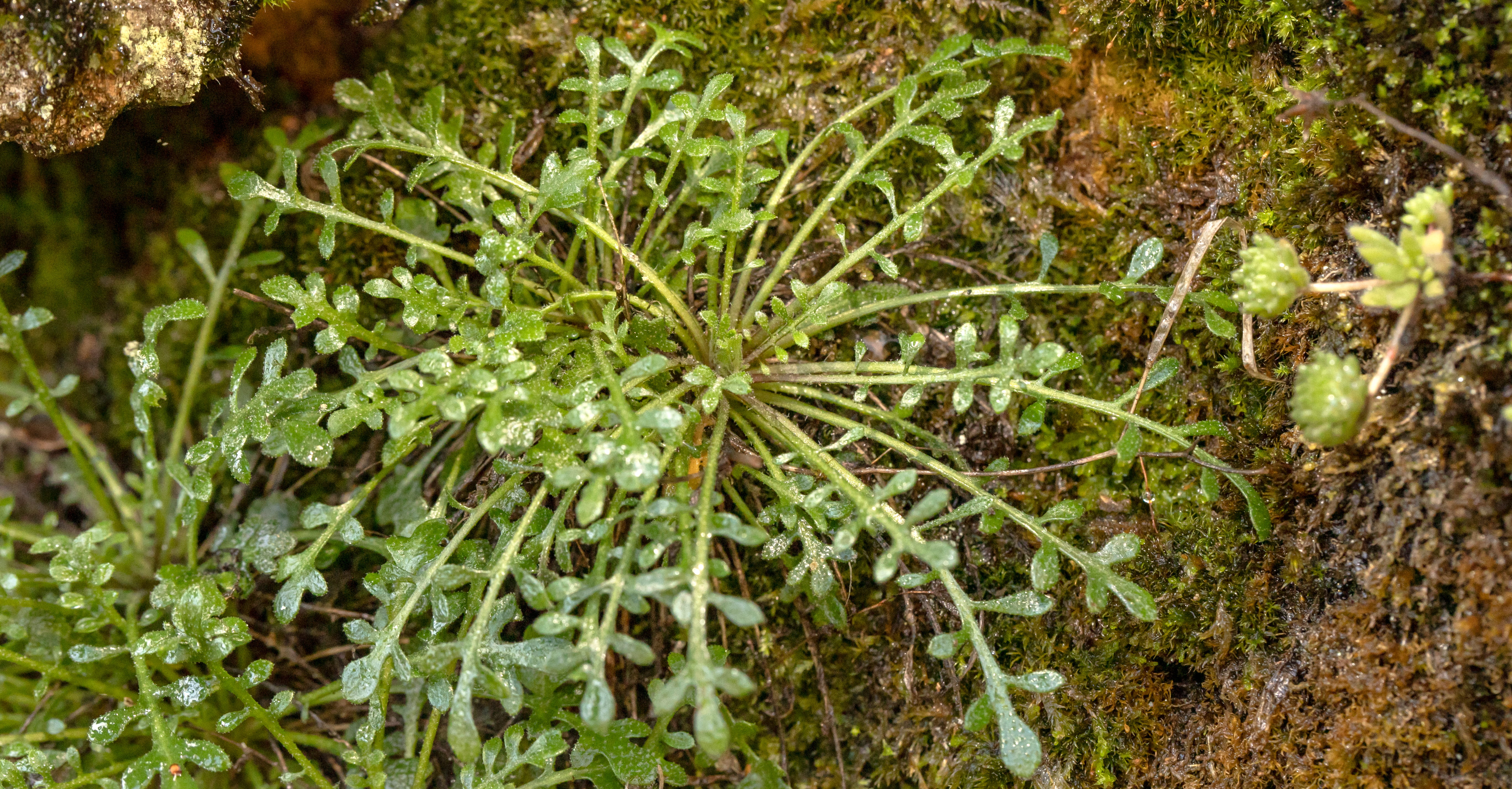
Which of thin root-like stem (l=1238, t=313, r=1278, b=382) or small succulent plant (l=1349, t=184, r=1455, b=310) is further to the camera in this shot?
thin root-like stem (l=1238, t=313, r=1278, b=382)

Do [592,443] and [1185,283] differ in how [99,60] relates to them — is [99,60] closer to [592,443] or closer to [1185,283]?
[592,443]

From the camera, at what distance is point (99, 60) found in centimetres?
144

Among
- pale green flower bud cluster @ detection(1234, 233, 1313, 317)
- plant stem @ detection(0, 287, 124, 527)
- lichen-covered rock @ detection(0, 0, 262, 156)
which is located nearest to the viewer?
pale green flower bud cluster @ detection(1234, 233, 1313, 317)

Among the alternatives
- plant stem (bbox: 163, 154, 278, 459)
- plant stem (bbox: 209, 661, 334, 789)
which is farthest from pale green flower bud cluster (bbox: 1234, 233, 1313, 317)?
plant stem (bbox: 163, 154, 278, 459)

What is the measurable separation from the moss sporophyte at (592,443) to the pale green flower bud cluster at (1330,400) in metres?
0.02

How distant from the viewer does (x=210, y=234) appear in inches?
82.7

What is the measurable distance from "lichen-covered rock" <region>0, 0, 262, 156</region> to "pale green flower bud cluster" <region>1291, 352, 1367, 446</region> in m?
1.79

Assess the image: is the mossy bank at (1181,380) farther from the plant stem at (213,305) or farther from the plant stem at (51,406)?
the plant stem at (51,406)

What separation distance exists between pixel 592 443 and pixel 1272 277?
985 mm

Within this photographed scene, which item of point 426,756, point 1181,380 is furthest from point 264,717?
point 1181,380

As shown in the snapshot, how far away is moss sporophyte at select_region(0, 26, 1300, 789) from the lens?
1.30 meters

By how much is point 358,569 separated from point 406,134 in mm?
921

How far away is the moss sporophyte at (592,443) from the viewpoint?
1300 millimetres

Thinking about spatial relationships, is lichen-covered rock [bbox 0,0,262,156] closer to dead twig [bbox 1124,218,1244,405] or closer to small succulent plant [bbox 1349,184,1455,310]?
dead twig [bbox 1124,218,1244,405]
